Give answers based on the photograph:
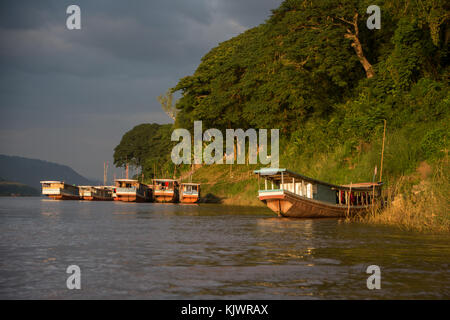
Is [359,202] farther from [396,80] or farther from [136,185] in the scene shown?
[136,185]

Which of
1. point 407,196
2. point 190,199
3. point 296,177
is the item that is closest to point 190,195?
point 190,199

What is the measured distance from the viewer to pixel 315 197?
2600 centimetres

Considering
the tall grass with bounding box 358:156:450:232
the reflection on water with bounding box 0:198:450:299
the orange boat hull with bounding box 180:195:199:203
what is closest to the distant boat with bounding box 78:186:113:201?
the orange boat hull with bounding box 180:195:199:203

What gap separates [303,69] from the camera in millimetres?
A: 38000

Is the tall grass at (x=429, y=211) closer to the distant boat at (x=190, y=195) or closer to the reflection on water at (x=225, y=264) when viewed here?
the reflection on water at (x=225, y=264)

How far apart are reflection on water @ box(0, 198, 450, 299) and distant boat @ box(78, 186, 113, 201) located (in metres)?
62.2

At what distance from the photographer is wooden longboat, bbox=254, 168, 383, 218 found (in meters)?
25.4

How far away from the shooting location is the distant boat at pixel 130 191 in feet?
207

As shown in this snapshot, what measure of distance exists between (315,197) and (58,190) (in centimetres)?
5519

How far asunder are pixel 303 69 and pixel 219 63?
18726 millimetres

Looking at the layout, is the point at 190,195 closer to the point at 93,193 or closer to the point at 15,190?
the point at 93,193

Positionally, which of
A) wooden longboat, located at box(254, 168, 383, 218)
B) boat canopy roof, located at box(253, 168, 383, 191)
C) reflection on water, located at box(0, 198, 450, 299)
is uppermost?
boat canopy roof, located at box(253, 168, 383, 191)

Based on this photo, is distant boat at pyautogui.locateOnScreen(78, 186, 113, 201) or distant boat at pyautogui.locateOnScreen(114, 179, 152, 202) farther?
distant boat at pyautogui.locateOnScreen(78, 186, 113, 201)

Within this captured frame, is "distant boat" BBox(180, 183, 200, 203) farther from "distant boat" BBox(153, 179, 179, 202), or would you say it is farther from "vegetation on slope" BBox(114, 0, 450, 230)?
"vegetation on slope" BBox(114, 0, 450, 230)
